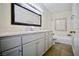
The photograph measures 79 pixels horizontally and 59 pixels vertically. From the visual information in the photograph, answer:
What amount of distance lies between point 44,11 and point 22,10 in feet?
1.12

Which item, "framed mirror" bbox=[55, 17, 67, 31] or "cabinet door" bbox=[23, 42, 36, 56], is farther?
"framed mirror" bbox=[55, 17, 67, 31]

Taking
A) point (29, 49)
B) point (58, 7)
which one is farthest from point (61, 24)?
point (29, 49)

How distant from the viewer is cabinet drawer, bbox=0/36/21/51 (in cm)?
70

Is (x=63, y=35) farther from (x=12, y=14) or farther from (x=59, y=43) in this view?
(x=12, y=14)

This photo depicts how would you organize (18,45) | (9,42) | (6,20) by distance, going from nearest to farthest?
(9,42) → (18,45) → (6,20)

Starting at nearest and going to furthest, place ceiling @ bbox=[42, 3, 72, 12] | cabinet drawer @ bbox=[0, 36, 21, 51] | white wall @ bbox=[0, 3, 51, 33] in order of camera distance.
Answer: cabinet drawer @ bbox=[0, 36, 21, 51] < white wall @ bbox=[0, 3, 51, 33] < ceiling @ bbox=[42, 3, 72, 12]

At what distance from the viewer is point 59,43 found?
4.33ft

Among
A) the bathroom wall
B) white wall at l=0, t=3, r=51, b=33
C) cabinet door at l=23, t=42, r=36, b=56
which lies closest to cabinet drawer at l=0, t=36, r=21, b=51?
cabinet door at l=23, t=42, r=36, b=56

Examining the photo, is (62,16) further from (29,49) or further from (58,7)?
(29,49)

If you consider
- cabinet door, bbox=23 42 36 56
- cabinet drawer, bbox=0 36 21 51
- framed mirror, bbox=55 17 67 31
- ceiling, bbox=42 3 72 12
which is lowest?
cabinet door, bbox=23 42 36 56

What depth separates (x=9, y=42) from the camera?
761mm

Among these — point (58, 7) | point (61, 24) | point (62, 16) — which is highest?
point (58, 7)

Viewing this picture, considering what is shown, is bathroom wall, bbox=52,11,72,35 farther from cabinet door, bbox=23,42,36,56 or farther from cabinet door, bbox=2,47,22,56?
cabinet door, bbox=2,47,22,56

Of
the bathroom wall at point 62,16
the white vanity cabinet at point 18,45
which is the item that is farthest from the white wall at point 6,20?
the bathroom wall at point 62,16
